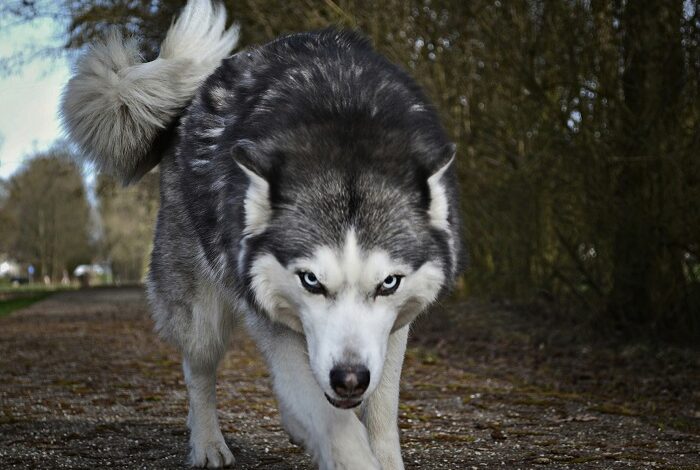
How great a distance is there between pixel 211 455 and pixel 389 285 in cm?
189

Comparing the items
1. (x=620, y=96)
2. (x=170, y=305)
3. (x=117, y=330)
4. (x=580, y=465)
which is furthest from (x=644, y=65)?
(x=117, y=330)

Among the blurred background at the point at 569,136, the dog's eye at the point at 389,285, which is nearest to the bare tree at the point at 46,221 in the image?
the blurred background at the point at 569,136

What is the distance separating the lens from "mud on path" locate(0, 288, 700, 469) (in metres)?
5.09

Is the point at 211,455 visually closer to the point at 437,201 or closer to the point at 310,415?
the point at 310,415

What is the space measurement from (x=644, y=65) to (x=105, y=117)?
5.06 metres

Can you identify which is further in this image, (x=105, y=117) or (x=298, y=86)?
(x=105, y=117)

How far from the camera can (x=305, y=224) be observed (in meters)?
3.64

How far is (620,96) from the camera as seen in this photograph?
8445mm

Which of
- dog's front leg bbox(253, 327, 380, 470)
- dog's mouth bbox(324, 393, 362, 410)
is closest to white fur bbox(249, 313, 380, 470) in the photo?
dog's front leg bbox(253, 327, 380, 470)

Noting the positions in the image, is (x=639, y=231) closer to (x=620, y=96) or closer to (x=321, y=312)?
(x=620, y=96)

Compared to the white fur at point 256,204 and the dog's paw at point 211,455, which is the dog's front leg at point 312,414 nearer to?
the white fur at point 256,204

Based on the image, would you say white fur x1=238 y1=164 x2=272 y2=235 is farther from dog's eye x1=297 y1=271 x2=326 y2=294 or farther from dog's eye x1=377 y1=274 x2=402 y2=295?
dog's eye x1=377 y1=274 x2=402 y2=295

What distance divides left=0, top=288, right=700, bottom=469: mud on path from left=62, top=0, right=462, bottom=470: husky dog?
0.83 m

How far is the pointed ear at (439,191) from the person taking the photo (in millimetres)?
3816
